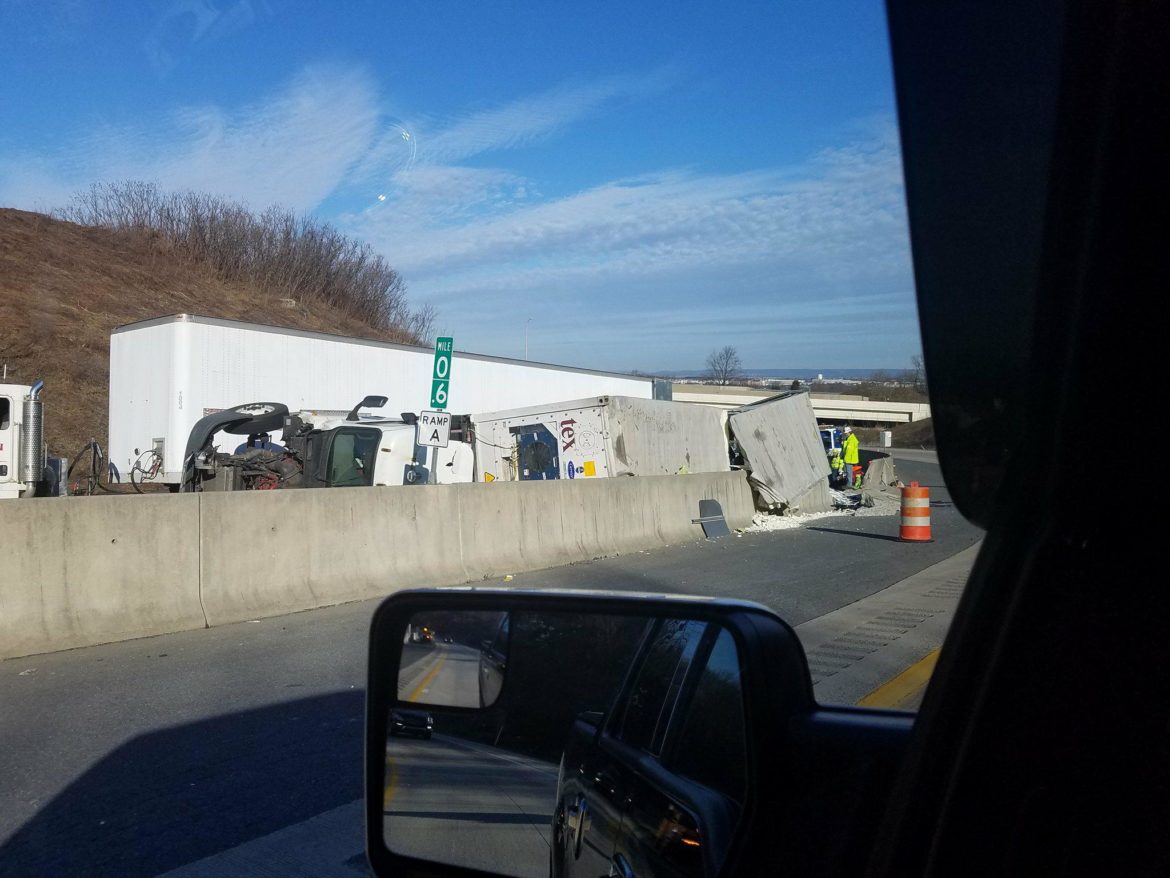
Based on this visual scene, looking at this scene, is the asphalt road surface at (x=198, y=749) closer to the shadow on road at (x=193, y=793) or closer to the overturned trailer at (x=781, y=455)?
the shadow on road at (x=193, y=793)

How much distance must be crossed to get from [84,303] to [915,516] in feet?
116

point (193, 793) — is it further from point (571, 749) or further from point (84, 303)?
point (84, 303)

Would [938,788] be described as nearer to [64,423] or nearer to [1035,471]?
[1035,471]

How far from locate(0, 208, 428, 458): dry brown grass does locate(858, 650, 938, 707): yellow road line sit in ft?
91.5

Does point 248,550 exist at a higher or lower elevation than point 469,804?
lower

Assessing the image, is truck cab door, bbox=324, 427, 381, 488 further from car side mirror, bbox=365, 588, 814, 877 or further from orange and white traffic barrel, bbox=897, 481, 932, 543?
car side mirror, bbox=365, 588, 814, 877

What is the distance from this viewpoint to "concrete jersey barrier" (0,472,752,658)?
8.79 metres

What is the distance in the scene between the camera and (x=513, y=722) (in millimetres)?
2266

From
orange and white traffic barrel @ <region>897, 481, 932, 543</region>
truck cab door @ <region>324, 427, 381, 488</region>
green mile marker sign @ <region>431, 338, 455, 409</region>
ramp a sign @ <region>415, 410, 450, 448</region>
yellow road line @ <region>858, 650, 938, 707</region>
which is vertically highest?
green mile marker sign @ <region>431, 338, 455, 409</region>

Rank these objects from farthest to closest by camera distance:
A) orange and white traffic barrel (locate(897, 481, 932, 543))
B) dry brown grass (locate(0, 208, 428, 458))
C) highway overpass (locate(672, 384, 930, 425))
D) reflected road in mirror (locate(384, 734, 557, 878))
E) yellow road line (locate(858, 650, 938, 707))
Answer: dry brown grass (locate(0, 208, 428, 458)) < orange and white traffic barrel (locate(897, 481, 932, 543)) < yellow road line (locate(858, 650, 938, 707)) < reflected road in mirror (locate(384, 734, 557, 878)) < highway overpass (locate(672, 384, 930, 425))

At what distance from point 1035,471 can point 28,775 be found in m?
5.90

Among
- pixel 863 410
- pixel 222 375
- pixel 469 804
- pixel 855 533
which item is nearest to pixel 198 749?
pixel 469 804

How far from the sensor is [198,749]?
609cm

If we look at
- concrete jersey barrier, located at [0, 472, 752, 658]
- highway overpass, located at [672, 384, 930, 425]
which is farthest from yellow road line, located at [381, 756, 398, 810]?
concrete jersey barrier, located at [0, 472, 752, 658]
